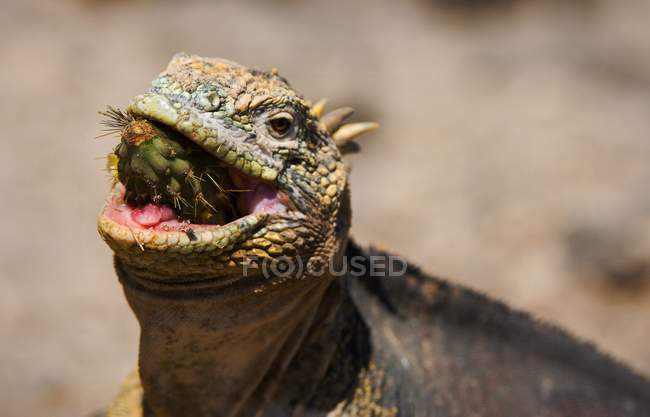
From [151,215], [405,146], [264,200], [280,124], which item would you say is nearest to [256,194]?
[264,200]

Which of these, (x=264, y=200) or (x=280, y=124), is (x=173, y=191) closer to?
(x=264, y=200)

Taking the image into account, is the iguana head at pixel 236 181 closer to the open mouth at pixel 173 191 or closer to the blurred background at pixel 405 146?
the open mouth at pixel 173 191

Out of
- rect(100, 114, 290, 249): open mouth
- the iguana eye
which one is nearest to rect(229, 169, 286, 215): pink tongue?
rect(100, 114, 290, 249): open mouth

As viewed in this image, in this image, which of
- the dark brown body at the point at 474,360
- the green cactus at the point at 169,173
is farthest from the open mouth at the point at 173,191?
the dark brown body at the point at 474,360

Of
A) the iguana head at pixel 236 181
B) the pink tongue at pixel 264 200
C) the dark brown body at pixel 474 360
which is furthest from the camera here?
the dark brown body at pixel 474 360

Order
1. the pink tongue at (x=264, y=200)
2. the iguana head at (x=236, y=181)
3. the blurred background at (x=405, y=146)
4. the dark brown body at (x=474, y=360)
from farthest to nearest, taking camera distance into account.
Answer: the blurred background at (x=405, y=146), the dark brown body at (x=474, y=360), the pink tongue at (x=264, y=200), the iguana head at (x=236, y=181)

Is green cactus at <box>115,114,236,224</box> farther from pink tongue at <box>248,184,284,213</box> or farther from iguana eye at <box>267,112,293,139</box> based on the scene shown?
iguana eye at <box>267,112,293,139</box>

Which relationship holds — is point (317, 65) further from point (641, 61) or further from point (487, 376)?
point (487, 376)
